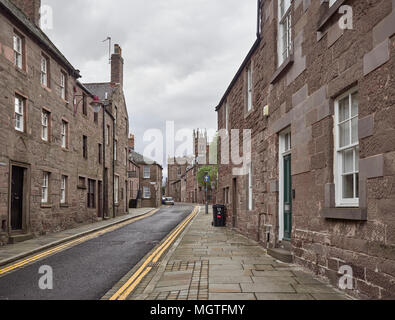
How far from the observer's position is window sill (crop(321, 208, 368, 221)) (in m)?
5.42

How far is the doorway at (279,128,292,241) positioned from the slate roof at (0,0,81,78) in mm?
10197

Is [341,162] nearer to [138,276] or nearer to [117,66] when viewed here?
[138,276]

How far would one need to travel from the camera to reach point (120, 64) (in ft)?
111

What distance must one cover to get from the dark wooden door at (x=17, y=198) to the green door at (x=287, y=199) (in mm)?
9737

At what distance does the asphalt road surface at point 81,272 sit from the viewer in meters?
6.46

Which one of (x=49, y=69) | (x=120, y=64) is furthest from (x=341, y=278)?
(x=120, y=64)

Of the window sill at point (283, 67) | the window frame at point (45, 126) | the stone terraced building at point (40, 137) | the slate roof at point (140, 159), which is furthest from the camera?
the slate roof at point (140, 159)

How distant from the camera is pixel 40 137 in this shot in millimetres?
15805

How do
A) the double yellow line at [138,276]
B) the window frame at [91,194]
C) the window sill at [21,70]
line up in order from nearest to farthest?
the double yellow line at [138,276], the window sill at [21,70], the window frame at [91,194]

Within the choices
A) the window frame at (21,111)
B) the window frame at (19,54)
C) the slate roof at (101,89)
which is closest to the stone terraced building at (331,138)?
the window frame at (21,111)

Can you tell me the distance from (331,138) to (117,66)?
29.5 metres

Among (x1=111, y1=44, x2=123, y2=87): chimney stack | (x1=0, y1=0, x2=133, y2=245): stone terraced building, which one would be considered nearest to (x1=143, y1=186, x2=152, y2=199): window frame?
(x1=111, y1=44, x2=123, y2=87): chimney stack

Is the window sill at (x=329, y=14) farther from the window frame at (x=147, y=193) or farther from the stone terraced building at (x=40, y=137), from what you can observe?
the window frame at (x=147, y=193)
